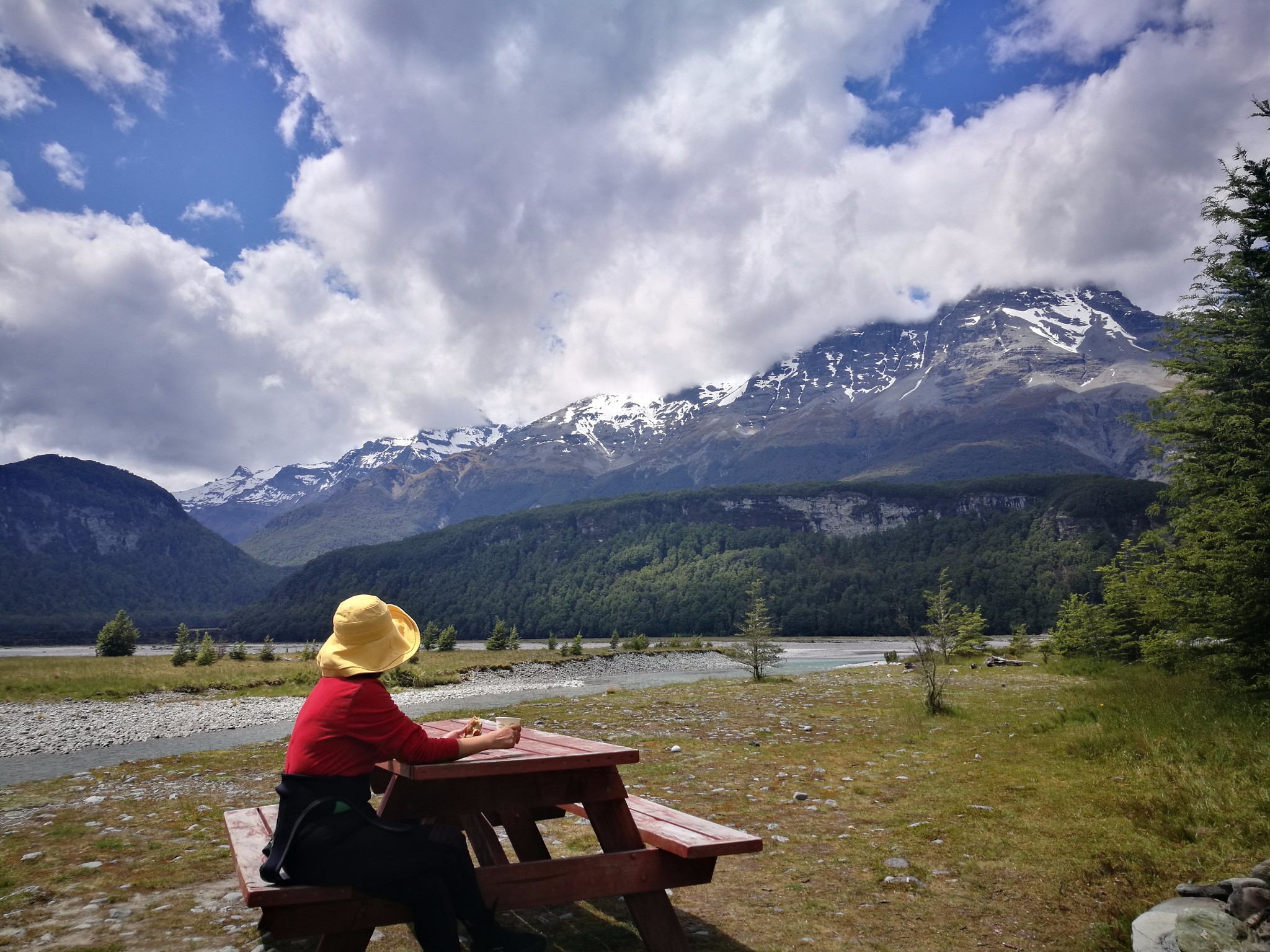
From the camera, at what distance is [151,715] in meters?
29.0

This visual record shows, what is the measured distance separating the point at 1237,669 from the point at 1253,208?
29.4 ft

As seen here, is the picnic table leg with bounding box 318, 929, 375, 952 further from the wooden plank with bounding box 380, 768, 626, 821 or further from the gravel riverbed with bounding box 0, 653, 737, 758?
the gravel riverbed with bounding box 0, 653, 737, 758

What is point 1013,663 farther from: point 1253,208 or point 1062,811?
point 1062,811

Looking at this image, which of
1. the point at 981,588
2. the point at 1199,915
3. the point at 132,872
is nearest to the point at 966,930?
the point at 1199,915

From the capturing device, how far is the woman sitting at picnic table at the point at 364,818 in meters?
4.31

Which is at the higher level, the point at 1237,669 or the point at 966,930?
the point at 1237,669

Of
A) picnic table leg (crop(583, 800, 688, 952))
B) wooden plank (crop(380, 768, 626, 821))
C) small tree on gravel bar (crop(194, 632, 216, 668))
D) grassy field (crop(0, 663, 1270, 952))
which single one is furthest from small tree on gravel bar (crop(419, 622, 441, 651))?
picnic table leg (crop(583, 800, 688, 952))

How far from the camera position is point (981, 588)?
164m

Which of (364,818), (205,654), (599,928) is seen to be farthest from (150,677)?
(364,818)

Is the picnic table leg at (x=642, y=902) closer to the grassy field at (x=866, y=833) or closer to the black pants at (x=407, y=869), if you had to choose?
the grassy field at (x=866, y=833)

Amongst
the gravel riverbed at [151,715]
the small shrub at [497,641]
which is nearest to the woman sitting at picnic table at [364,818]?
the gravel riverbed at [151,715]

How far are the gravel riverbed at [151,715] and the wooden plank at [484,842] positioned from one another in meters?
21.1

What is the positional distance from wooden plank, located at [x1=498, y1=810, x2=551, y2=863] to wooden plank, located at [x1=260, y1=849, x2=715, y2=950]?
2.02 m

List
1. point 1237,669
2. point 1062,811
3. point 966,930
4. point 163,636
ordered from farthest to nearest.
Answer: point 163,636, point 1237,669, point 1062,811, point 966,930
